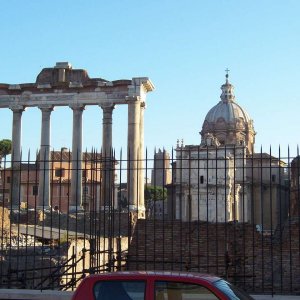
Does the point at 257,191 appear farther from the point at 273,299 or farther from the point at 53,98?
the point at 273,299

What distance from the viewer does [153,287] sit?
20.0 feet

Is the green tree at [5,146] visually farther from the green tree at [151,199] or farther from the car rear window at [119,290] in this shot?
the car rear window at [119,290]

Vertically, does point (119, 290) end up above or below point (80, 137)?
below

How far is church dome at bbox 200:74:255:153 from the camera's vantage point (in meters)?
69.6

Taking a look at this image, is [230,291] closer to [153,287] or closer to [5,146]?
[153,287]

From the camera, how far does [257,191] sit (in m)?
53.8

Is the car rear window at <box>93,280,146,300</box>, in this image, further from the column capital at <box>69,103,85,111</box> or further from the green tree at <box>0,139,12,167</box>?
the green tree at <box>0,139,12,167</box>

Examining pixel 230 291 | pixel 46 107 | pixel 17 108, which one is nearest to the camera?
pixel 230 291

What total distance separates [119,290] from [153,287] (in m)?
0.35

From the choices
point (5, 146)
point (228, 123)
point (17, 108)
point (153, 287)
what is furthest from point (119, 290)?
point (228, 123)

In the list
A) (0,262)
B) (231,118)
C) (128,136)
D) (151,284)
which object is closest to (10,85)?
(128,136)

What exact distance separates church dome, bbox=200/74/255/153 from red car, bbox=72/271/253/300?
204ft

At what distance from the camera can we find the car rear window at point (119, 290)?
6148 millimetres

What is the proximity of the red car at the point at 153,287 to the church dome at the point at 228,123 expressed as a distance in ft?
204
